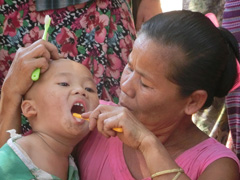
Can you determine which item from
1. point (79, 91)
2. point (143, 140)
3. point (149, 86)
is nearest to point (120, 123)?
point (143, 140)

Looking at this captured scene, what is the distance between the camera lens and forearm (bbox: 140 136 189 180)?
1705mm

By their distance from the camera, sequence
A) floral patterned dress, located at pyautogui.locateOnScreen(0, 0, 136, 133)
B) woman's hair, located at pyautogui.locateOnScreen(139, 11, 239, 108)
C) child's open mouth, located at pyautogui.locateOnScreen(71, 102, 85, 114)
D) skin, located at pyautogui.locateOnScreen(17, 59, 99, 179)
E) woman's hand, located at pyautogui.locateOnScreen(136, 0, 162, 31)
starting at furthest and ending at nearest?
1. woman's hand, located at pyautogui.locateOnScreen(136, 0, 162, 31)
2. floral patterned dress, located at pyautogui.locateOnScreen(0, 0, 136, 133)
3. child's open mouth, located at pyautogui.locateOnScreen(71, 102, 85, 114)
4. skin, located at pyautogui.locateOnScreen(17, 59, 99, 179)
5. woman's hair, located at pyautogui.locateOnScreen(139, 11, 239, 108)

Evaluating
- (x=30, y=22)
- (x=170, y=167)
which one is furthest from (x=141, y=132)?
(x=30, y=22)

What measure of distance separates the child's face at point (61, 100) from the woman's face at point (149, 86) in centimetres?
21

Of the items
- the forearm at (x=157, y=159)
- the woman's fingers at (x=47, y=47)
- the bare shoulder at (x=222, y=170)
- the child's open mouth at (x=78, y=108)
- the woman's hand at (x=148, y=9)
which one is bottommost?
the bare shoulder at (x=222, y=170)

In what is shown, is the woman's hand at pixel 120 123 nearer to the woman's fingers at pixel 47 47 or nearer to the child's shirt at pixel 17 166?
the child's shirt at pixel 17 166

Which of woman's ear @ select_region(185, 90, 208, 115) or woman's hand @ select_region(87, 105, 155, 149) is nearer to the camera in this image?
woman's hand @ select_region(87, 105, 155, 149)

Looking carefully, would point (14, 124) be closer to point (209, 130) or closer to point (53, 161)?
point (53, 161)

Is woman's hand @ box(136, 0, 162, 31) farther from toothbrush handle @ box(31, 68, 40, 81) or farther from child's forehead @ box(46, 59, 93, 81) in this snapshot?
toothbrush handle @ box(31, 68, 40, 81)

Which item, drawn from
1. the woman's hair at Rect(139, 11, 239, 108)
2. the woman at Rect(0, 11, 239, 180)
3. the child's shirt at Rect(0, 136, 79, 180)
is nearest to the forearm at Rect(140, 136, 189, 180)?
the woman at Rect(0, 11, 239, 180)

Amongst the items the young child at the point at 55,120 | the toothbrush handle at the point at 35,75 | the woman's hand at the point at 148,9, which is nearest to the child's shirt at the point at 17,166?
the young child at the point at 55,120

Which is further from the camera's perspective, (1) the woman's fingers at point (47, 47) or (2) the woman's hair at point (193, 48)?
(1) the woman's fingers at point (47, 47)

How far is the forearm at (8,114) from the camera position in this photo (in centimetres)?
210

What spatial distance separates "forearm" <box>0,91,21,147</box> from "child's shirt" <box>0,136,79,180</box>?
0.79 ft
